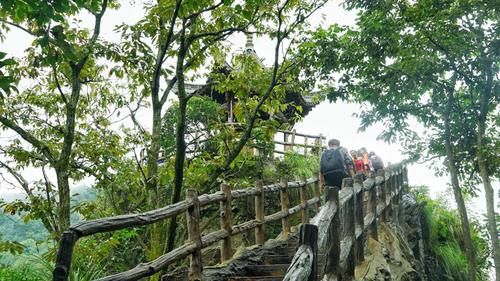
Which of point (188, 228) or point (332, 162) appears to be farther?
point (332, 162)

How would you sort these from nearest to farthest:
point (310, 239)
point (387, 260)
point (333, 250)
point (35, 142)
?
point (310, 239) < point (333, 250) < point (387, 260) < point (35, 142)

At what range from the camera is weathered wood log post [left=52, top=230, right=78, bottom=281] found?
7.34 feet

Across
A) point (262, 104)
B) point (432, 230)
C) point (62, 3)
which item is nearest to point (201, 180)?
point (262, 104)

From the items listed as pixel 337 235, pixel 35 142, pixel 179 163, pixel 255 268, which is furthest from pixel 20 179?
pixel 337 235

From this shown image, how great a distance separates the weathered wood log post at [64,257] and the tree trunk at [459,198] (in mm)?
9026

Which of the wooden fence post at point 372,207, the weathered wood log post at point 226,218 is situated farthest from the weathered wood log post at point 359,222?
the weathered wood log post at point 226,218

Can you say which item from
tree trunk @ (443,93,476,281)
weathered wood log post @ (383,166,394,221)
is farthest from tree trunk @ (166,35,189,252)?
tree trunk @ (443,93,476,281)

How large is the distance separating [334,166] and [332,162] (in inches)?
3.0

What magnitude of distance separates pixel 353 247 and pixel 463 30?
21.6 feet

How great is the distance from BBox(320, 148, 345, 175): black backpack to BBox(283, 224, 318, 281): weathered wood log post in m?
5.31

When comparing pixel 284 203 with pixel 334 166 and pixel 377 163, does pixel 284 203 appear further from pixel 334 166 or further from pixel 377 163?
pixel 377 163

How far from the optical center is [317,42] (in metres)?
9.02

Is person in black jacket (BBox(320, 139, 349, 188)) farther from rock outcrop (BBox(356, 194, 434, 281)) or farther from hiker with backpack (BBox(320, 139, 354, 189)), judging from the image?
rock outcrop (BBox(356, 194, 434, 281))

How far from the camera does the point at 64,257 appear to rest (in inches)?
90.8
